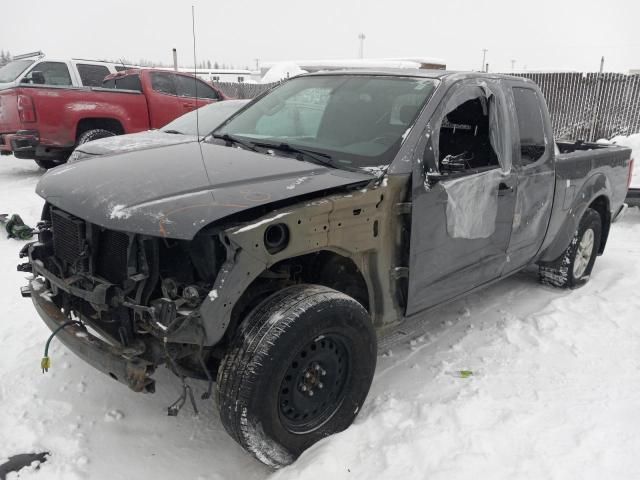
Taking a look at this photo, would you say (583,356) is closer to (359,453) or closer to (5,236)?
(359,453)

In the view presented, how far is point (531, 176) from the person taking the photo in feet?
12.9

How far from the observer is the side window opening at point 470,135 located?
3.69 meters

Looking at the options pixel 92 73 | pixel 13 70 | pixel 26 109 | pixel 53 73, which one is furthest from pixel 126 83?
pixel 26 109

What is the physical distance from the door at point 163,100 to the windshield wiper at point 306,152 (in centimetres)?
714

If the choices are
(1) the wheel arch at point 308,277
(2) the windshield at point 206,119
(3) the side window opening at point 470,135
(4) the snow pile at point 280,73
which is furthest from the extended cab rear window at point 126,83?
(4) the snow pile at point 280,73

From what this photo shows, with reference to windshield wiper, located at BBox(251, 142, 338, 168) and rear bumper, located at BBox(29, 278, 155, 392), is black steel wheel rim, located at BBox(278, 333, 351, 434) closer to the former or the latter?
rear bumper, located at BBox(29, 278, 155, 392)

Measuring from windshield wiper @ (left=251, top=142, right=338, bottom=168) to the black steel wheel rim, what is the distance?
39.7 inches

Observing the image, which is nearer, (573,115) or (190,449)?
(190,449)

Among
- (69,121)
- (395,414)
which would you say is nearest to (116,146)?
(69,121)

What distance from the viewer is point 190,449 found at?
111 inches

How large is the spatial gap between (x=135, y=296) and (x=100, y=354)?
333 mm

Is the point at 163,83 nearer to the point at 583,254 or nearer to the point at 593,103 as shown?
the point at 583,254

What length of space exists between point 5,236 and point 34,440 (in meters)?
3.75

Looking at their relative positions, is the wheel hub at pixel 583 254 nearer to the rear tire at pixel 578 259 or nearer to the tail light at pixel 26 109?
the rear tire at pixel 578 259
